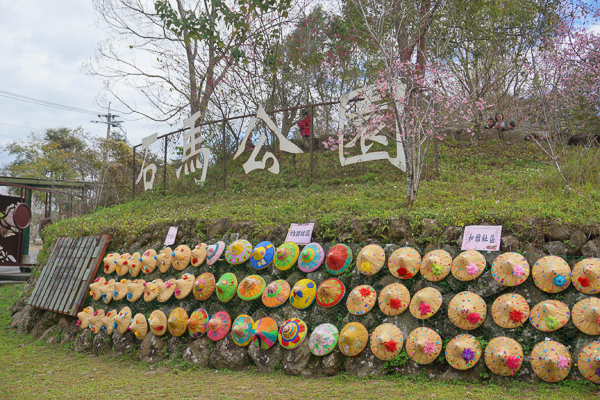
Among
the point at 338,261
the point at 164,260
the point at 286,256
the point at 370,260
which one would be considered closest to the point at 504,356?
the point at 370,260

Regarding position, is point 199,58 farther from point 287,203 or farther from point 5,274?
point 5,274

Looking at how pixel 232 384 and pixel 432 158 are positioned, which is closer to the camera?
pixel 232 384

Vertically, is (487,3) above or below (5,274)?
above

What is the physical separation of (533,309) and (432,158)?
5.37m

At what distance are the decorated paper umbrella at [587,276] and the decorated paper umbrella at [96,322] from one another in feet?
18.2

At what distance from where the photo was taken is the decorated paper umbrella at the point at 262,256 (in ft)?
16.3

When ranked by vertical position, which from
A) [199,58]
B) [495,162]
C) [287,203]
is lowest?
[287,203]

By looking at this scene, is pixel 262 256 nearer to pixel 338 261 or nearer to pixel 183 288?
pixel 338 261

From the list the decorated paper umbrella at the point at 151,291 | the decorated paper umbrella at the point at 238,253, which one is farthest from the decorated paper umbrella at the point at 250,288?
the decorated paper umbrella at the point at 151,291

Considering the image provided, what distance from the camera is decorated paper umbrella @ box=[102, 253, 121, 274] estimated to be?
6.42m

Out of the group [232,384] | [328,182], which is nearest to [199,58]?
[328,182]

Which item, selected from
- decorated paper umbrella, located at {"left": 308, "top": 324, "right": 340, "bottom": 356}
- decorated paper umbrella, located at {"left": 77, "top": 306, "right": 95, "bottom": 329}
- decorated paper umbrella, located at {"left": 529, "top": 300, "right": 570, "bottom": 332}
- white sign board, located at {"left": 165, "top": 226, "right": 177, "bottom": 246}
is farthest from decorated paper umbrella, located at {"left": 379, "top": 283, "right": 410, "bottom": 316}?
decorated paper umbrella, located at {"left": 77, "top": 306, "right": 95, "bottom": 329}

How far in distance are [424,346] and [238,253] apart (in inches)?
96.5

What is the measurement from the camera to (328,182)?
8.26m
